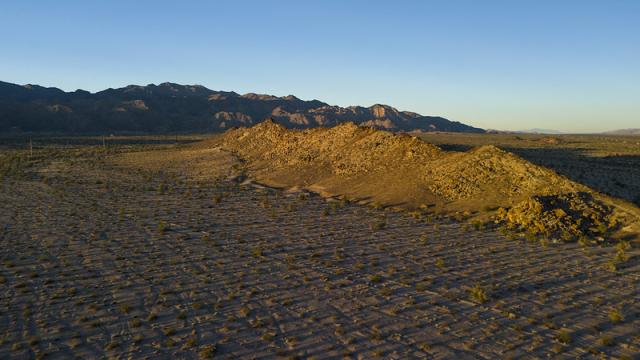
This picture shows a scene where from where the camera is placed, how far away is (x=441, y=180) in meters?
26.0

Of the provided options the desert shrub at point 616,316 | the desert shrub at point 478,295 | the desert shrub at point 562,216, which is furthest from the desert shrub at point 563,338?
the desert shrub at point 562,216

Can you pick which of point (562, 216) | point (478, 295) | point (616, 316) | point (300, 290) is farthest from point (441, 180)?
point (616, 316)

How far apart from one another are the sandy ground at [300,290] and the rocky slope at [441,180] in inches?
92.0

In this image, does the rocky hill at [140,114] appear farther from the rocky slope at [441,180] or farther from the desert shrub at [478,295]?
the desert shrub at [478,295]

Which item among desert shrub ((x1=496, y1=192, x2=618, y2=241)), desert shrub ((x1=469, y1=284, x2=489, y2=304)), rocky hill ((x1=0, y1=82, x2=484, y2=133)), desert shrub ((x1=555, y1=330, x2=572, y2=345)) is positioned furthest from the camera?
rocky hill ((x1=0, y1=82, x2=484, y2=133))

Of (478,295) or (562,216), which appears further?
(562,216)

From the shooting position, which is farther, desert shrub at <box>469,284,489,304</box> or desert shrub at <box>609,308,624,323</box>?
desert shrub at <box>469,284,489,304</box>

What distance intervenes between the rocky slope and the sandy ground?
7.66ft

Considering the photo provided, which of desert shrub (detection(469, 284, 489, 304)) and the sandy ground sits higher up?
desert shrub (detection(469, 284, 489, 304))

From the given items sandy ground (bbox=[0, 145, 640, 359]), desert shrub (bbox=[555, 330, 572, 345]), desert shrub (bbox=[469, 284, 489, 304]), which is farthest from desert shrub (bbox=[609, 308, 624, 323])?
desert shrub (bbox=[469, 284, 489, 304])

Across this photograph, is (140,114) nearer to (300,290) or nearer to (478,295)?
(300,290)

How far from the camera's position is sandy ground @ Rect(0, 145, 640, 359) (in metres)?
9.25

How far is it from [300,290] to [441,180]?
15649mm

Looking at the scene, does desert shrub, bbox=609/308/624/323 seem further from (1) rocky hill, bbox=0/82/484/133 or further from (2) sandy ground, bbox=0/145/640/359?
(1) rocky hill, bbox=0/82/484/133
